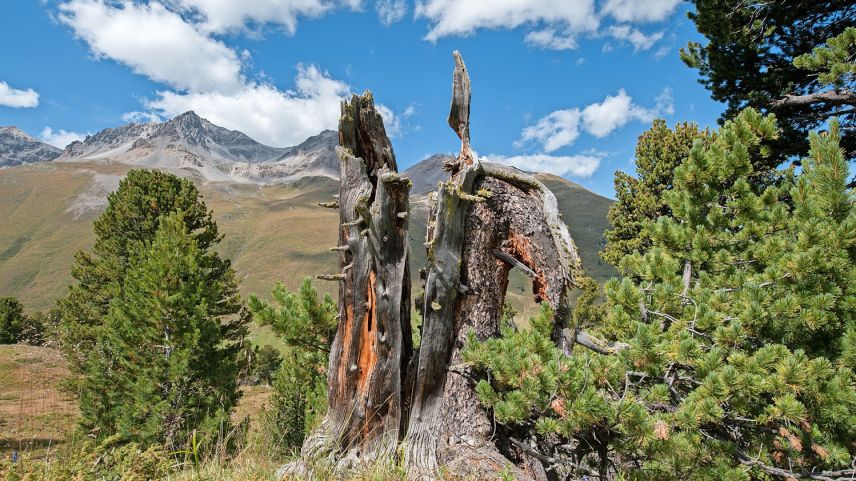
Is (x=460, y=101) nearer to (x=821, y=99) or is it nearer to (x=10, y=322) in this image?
(x=821, y=99)

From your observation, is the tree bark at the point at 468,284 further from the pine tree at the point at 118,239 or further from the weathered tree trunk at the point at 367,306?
the pine tree at the point at 118,239

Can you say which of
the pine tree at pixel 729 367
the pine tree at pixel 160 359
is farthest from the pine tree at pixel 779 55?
the pine tree at pixel 160 359

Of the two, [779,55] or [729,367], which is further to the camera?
[779,55]

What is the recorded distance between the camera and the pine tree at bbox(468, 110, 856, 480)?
155 inches

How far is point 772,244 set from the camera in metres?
4.80

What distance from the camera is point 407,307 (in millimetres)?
5297

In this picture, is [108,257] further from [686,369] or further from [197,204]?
[686,369]

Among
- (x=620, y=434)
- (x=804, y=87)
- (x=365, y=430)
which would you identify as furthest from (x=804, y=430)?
(x=804, y=87)

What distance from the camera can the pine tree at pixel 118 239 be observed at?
22938 millimetres

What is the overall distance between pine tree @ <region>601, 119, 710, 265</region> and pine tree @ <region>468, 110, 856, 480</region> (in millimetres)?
13952

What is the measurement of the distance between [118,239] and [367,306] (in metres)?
23.6

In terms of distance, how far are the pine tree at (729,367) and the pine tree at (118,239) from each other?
22086mm

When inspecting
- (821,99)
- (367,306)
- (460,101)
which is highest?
(821,99)

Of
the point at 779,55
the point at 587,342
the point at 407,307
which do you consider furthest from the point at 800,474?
the point at 779,55
